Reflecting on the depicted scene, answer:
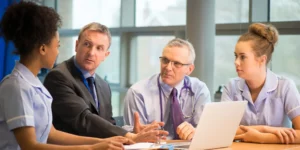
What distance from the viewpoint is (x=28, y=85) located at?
229cm

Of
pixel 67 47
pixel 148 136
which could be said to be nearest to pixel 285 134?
pixel 148 136

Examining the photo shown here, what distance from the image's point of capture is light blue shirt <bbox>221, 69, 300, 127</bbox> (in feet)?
11.0

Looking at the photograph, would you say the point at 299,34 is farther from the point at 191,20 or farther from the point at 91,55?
the point at 91,55

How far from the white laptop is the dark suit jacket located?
46 centimetres

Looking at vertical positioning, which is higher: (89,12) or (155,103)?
(89,12)

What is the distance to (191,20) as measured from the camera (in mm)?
5504

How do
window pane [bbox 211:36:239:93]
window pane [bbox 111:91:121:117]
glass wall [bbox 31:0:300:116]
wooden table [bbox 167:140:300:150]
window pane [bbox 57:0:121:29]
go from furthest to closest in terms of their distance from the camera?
window pane [bbox 111:91:121:117] < window pane [bbox 57:0:121:29] < window pane [bbox 211:36:239:93] < glass wall [bbox 31:0:300:116] < wooden table [bbox 167:140:300:150]

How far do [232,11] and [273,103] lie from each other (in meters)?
2.67

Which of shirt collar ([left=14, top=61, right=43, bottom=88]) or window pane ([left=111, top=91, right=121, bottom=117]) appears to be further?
window pane ([left=111, top=91, right=121, bottom=117])

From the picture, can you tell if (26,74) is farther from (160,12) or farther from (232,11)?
(160,12)

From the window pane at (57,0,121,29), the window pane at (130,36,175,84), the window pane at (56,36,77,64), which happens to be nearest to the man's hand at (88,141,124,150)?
the window pane at (130,36,175,84)

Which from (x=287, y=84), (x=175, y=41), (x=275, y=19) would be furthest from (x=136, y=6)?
(x=287, y=84)

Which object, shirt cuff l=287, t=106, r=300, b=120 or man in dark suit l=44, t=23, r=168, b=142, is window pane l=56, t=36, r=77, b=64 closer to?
man in dark suit l=44, t=23, r=168, b=142

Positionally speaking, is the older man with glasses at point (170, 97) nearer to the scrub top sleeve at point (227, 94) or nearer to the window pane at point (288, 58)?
the scrub top sleeve at point (227, 94)
